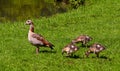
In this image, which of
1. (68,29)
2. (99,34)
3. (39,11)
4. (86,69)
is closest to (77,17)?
(68,29)

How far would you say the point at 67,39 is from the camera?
64.0 feet

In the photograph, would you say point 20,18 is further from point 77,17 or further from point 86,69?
point 86,69

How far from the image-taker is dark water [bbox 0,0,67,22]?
30.4 m

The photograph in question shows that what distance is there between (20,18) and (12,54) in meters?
14.1

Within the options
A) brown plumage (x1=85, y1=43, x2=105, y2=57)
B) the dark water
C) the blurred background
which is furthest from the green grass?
the dark water

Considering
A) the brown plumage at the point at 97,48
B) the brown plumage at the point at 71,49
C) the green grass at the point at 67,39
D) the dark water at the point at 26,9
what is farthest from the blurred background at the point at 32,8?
the brown plumage at the point at 97,48

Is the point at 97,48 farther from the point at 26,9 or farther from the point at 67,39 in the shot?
the point at 26,9

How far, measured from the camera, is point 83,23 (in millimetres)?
23844

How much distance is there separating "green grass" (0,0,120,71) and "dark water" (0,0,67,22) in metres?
4.04

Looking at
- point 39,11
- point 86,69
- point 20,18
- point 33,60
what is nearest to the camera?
point 86,69

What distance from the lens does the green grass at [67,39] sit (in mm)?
14531

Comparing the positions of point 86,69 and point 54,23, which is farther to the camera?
point 54,23

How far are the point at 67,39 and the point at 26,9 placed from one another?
14866 millimetres

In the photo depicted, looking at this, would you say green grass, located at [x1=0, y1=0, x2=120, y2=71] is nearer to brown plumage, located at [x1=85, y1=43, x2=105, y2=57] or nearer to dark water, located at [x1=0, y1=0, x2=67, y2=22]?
brown plumage, located at [x1=85, y1=43, x2=105, y2=57]
